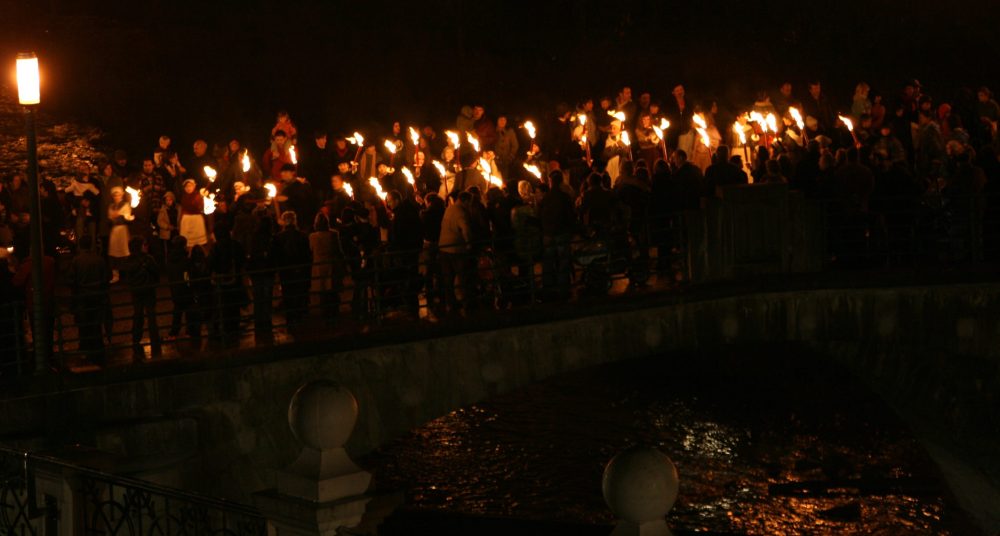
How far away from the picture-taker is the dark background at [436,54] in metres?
35.5

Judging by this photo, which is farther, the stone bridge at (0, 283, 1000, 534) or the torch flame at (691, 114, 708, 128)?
the torch flame at (691, 114, 708, 128)

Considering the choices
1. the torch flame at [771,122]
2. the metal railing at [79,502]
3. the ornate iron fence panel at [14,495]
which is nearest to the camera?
the metal railing at [79,502]

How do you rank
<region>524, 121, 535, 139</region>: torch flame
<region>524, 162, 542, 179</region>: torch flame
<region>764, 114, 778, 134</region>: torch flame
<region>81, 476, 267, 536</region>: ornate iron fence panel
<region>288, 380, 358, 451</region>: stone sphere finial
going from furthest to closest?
1. <region>524, 121, 535, 139</region>: torch flame
2. <region>764, 114, 778, 134</region>: torch flame
3. <region>524, 162, 542, 179</region>: torch flame
4. <region>81, 476, 267, 536</region>: ornate iron fence panel
5. <region>288, 380, 358, 451</region>: stone sphere finial

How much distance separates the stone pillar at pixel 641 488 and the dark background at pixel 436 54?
2868 cm

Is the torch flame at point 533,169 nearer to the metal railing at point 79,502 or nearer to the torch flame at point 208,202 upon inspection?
the torch flame at point 208,202

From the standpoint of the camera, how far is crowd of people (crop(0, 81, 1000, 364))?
1825 cm

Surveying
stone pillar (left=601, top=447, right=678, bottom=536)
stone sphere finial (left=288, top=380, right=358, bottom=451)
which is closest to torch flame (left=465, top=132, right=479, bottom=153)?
stone sphere finial (left=288, top=380, right=358, bottom=451)

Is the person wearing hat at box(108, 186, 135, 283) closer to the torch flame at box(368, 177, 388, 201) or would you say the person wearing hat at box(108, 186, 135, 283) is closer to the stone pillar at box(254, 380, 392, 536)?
the torch flame at box(368, 177, 388, 201)

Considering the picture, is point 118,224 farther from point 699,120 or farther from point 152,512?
point 152,512

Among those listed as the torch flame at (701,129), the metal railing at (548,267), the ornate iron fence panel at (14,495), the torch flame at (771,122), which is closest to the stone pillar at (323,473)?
the ornate iron fence panel at (14,495)

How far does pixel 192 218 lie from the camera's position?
23688 mm

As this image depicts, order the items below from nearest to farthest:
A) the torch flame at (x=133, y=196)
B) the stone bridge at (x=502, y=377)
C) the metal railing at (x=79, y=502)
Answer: the metal railing at (x=79, y=502) < the stone bridge at (x=502, y=377) < the torch flame at (x=133, y=196)

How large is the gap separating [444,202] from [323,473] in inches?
585

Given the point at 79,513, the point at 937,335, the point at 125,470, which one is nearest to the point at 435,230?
the point at 937,335
